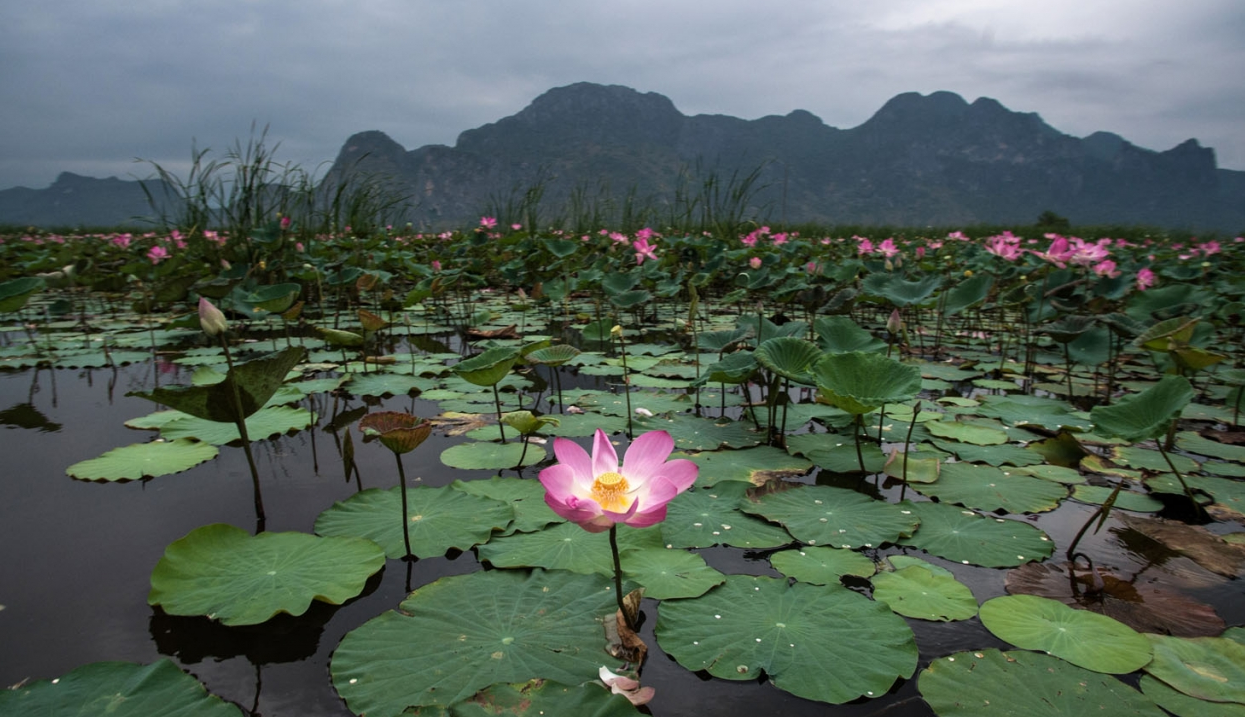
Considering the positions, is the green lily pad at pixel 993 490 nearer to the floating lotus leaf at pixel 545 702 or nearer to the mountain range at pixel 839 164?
the floating lotus leaf at pixel 545 702

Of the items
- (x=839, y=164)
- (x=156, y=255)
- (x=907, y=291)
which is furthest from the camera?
(x=839, y=164)

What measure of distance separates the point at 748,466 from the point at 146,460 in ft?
5.93

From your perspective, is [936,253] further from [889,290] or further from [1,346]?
[1,346]

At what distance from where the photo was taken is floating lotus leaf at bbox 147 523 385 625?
112 cm

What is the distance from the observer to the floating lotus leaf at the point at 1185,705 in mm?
912

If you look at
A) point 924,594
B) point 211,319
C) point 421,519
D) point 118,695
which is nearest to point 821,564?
point 924,594

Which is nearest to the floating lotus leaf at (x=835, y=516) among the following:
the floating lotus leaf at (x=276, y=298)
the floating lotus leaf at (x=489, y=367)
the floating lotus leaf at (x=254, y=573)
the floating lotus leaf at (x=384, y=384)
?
the floating lotus leaf at (x=489, y=367)

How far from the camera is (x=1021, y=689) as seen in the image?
37.9 inches

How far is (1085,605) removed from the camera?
1220mm

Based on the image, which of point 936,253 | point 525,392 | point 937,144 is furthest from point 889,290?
point 937,144

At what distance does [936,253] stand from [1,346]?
8.99 m

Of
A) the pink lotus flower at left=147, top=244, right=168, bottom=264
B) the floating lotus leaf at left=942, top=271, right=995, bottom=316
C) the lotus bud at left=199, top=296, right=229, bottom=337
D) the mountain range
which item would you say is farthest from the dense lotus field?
the mountain range

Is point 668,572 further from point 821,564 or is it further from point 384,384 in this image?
point 384,384

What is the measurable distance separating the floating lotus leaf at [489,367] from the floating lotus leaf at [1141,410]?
1589 mm
